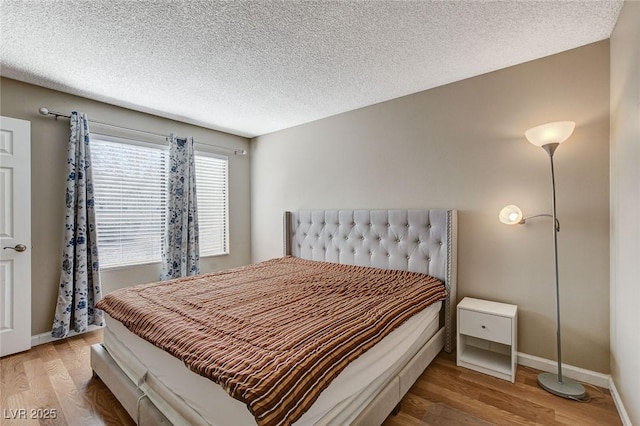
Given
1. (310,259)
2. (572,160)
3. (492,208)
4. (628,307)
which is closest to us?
(628,307)

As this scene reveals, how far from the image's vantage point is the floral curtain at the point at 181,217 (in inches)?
142

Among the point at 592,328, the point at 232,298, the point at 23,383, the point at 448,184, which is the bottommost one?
the point at 23,383

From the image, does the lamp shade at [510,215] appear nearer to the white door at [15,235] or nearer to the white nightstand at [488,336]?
the white nightstand at [488,336]

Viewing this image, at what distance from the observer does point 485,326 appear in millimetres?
2229

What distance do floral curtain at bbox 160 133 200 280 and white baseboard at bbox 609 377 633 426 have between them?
4.02 m

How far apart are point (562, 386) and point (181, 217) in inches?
158

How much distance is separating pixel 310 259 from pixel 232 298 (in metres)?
1.71

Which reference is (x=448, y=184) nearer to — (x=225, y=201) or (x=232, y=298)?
(x=232, y=298)

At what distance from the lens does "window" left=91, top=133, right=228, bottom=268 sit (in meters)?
3.20

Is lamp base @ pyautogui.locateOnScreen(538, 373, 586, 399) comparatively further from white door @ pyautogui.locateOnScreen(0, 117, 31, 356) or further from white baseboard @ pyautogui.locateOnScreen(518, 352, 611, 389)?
white door @ pyautogui.locateOnScreen(0, 117, 31, 356)

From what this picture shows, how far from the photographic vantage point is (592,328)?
2.10 metres

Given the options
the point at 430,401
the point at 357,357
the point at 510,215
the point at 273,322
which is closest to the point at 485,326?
the point at 430,401

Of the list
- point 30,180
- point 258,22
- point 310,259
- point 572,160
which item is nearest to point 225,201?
point 310,259

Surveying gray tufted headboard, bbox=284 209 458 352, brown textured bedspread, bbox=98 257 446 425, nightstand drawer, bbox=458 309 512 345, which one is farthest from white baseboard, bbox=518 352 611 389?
brown textured bedspread, bbox=98 257 446 425
